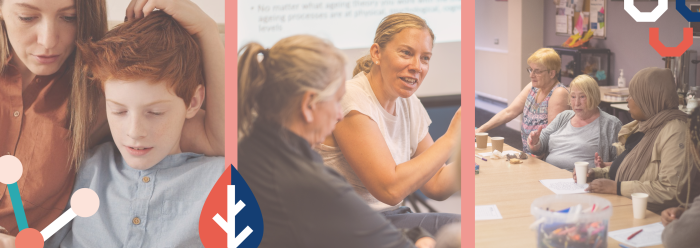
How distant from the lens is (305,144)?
181 cm

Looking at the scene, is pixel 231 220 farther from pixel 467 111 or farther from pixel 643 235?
pixel 643 235

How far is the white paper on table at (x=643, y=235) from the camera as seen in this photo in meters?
2.03

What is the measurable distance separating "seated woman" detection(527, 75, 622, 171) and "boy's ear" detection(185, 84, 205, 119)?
228cm

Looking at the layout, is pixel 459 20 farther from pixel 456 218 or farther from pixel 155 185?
pixel 155 185

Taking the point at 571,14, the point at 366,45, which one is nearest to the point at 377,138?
the point at 366,45

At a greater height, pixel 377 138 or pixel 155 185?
pixel 377 138

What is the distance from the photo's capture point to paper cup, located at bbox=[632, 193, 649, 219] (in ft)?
7.25

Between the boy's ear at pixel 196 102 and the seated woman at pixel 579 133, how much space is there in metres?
2.28

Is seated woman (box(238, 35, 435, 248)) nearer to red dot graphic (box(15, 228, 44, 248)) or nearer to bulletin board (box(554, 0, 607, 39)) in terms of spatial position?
red dot graphic (box(15, 228, 44, 248))

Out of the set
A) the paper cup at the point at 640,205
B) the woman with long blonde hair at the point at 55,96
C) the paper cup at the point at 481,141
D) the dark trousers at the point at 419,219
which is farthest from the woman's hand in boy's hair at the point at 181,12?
the paper cup at the point at 481,141

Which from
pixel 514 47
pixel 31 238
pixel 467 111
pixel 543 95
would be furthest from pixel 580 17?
pixel 31 238

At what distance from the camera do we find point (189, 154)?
2041 mm

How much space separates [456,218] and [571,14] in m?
5.16

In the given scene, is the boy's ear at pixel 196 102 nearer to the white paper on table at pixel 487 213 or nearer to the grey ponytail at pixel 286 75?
the grey ponytail at pixel 286 75
